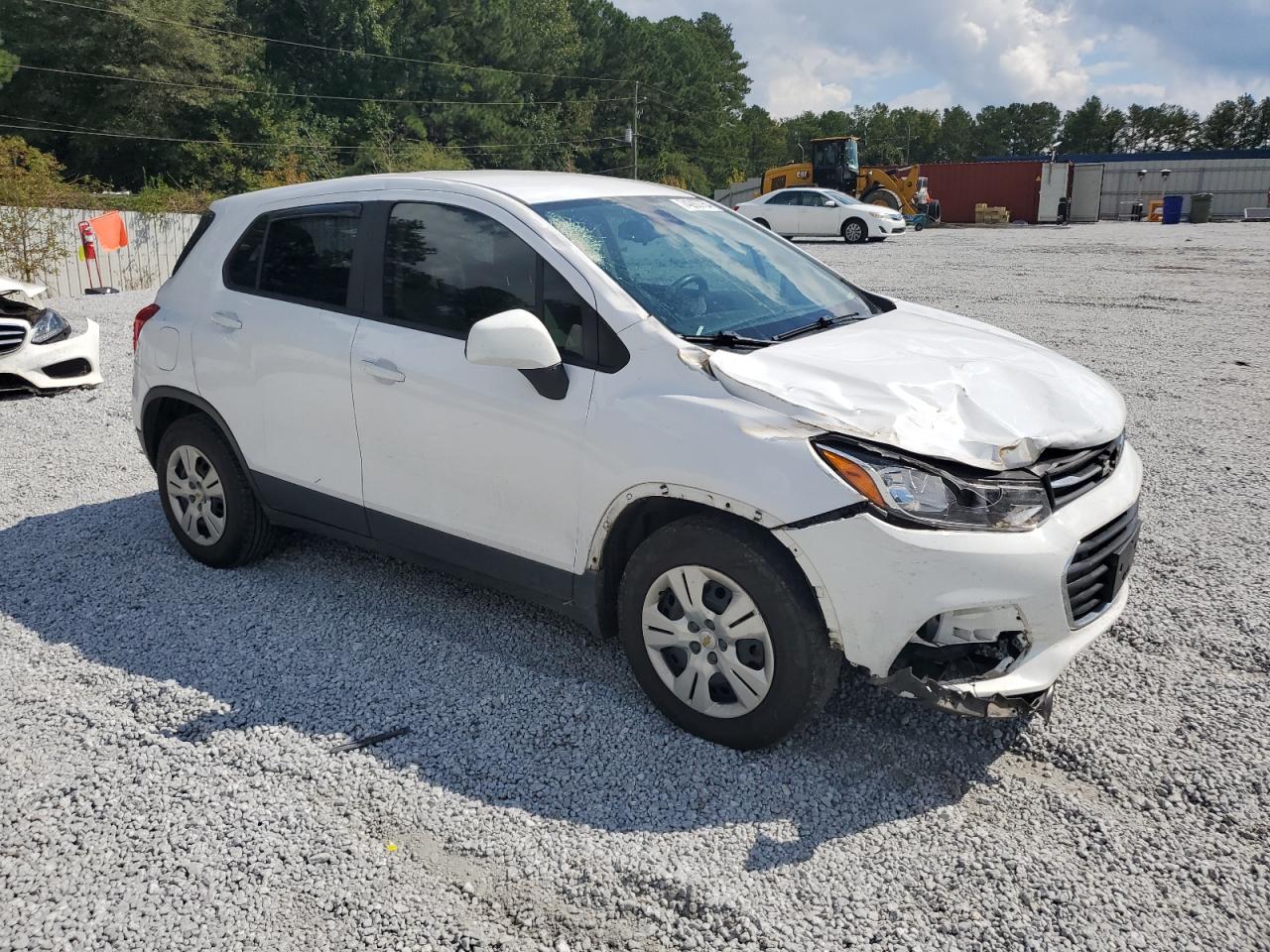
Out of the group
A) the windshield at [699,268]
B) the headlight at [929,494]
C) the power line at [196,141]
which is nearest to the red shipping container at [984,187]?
the power line at [196,141]

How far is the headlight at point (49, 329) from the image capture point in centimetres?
872

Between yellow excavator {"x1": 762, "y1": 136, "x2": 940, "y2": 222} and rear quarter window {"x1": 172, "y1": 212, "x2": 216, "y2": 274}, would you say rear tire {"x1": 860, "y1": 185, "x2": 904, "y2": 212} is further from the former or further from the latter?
rear quarter window {"x1": 172, "y1": 212, "x2": 216, "y2": 274}

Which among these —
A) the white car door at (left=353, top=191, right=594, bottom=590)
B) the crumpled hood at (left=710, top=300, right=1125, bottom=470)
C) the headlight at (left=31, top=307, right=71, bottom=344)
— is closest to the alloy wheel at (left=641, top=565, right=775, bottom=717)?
the white car door at (left=353, top=191, right=594, bottom=590)

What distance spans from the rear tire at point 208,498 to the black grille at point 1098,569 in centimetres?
356

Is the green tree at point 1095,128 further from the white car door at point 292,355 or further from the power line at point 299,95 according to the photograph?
the white car door at point 292,355

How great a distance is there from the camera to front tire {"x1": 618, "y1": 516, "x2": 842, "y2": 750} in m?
2.96

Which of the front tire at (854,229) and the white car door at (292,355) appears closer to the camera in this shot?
the white car door at (292,355)

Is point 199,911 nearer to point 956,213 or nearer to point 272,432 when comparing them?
point 272,432

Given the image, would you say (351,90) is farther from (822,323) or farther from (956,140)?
(956,140)

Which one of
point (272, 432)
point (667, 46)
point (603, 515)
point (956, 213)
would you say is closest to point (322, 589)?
point (272, 432)

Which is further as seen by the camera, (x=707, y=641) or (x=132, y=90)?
(x=132, y=90)

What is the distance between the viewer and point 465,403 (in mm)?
3586

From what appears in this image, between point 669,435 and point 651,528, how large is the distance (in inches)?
17.9

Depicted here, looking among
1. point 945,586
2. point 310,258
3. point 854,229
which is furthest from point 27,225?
point 854,229
